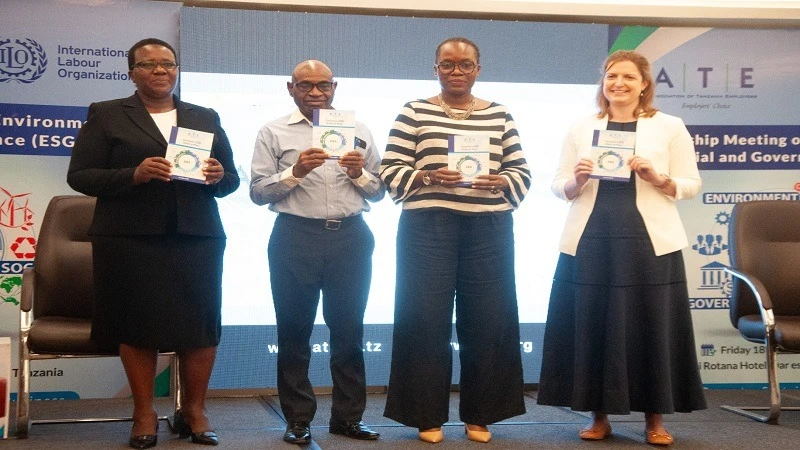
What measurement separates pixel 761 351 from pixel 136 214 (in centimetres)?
398

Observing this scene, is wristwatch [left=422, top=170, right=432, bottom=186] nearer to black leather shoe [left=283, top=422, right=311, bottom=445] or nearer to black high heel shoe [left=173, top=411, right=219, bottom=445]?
→ black leather shoe [left=283, top=422, right=311, bottom=445]

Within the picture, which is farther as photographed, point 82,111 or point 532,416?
point 82,111

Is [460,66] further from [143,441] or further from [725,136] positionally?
[725,136]

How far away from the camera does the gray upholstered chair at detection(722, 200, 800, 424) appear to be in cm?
486

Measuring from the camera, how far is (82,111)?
5.32 metres

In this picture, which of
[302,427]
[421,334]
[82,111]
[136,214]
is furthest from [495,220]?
[82,111]

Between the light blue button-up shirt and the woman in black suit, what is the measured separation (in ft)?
0.74

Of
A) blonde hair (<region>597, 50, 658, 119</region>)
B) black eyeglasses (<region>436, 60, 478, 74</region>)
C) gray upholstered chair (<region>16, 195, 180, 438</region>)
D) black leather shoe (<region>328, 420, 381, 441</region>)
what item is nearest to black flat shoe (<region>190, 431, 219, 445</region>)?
gray upholstered chair (<region>16, 195, 180, 438</region>)

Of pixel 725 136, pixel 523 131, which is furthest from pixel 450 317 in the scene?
pixel 725 136

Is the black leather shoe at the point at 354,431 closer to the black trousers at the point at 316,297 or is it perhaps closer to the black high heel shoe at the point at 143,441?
the black trousers at the point at 316,297

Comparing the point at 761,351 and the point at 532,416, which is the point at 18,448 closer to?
the point at 532,416

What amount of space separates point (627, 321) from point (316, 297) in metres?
1.31

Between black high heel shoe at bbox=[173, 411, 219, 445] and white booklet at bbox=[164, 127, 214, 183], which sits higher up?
white booklet at bbox=[164, 127, 214, 183]

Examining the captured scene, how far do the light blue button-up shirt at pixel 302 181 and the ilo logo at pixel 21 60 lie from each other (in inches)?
72.5
